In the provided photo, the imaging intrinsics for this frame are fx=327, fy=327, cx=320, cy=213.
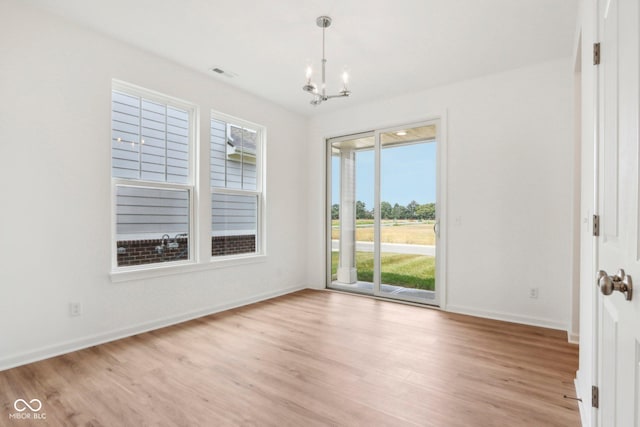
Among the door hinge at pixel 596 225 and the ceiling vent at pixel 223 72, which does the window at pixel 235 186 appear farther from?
the door hinge at pixel 596 225

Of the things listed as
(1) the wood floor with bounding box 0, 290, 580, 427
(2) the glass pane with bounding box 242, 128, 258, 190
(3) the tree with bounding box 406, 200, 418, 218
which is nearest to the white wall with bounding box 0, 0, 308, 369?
(1) the wood floor with bounding box 0, 290, 580, 427

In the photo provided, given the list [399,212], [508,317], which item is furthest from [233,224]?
[508,317]

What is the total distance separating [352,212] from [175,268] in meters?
2.72

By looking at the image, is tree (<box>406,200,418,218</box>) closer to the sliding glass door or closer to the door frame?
the sliding glass door

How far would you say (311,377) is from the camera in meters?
2.40

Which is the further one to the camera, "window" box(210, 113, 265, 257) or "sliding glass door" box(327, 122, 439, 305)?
"sliding glass door" box(327, 122, 439, 305)

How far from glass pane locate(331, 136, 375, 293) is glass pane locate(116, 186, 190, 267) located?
7.85 feet

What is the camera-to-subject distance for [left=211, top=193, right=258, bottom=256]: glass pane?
166 inches

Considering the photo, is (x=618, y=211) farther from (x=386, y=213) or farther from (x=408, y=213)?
(x=386, y=213)

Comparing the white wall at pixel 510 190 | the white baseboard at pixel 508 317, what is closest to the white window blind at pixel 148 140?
the white wall at pixel 510 190

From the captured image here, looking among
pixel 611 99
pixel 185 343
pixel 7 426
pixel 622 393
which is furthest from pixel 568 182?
pixel 7 426

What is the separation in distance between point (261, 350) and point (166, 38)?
3.07 meters

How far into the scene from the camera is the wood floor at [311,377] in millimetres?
1943

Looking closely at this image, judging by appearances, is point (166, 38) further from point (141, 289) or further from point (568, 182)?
point (568, 182)
